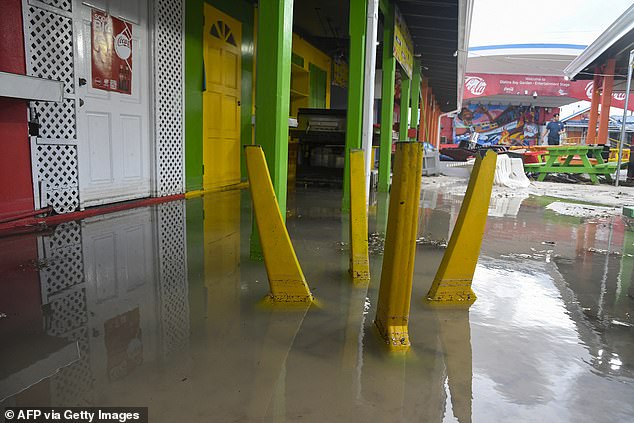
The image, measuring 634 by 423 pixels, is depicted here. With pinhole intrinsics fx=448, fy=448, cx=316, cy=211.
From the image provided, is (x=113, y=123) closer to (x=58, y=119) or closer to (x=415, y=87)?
(x=58, y=119)

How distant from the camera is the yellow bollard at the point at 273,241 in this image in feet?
7.20

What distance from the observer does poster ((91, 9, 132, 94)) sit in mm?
4504

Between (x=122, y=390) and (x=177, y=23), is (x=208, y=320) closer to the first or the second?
(x=122, y=390)

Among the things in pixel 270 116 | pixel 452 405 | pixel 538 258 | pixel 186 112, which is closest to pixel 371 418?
pixel 452 405

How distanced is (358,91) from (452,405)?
157 inches

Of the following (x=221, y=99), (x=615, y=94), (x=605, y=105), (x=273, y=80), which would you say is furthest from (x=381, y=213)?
(x=615, y=94)

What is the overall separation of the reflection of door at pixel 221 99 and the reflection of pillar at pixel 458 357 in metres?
5.04

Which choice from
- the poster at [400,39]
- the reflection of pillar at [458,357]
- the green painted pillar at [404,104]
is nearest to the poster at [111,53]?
the poster at [400,39]

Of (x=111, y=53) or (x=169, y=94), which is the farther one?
(x=169, y=94)

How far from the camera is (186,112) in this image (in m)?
5.97

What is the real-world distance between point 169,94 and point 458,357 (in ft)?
16.3

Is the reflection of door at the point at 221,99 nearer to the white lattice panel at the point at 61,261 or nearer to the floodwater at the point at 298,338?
the white lattice panel at the point at 61,261

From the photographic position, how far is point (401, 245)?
177 cm

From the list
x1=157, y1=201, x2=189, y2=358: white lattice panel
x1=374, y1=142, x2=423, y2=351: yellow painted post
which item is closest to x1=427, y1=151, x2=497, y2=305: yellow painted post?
x1=374, y1=142, x2=423, y2=351: yellow painted post
